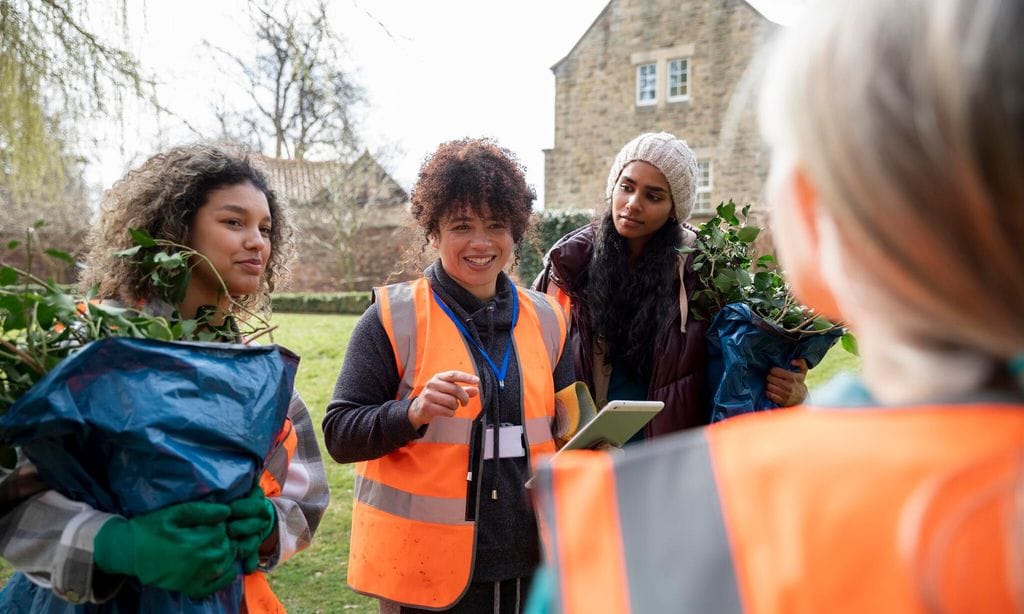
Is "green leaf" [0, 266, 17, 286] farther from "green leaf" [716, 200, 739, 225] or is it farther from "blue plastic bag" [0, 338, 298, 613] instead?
"green leaf" [716, 200, 739, 225]

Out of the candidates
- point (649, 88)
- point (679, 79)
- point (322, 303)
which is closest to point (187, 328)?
point (322, 303)

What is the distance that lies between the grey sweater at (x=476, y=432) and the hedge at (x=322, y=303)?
54.9ft

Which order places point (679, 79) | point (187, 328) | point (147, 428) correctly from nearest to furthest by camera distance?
1. point (147, 428)
2. point (187, 328)
3. point (679, 79)

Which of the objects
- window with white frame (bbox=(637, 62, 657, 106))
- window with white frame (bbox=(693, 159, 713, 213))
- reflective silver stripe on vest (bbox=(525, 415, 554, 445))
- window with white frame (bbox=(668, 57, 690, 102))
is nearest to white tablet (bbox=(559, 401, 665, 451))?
reflective silver stripe on vest (bbox=(525, 415, 554, 445))

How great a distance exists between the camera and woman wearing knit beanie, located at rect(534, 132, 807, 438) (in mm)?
2811

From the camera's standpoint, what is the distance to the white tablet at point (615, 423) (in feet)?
6.78

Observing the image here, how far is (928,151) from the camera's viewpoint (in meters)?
0.61

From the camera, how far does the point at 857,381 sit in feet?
2.44

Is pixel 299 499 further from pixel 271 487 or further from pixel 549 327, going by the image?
pixel 549 327

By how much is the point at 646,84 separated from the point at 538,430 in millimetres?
21603

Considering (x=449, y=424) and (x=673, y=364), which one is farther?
(x=673, y=364)

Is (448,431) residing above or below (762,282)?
below

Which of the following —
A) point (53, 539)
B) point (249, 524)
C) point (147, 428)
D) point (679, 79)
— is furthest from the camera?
point (679, 79)

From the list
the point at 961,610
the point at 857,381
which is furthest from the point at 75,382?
the point at 961,610
